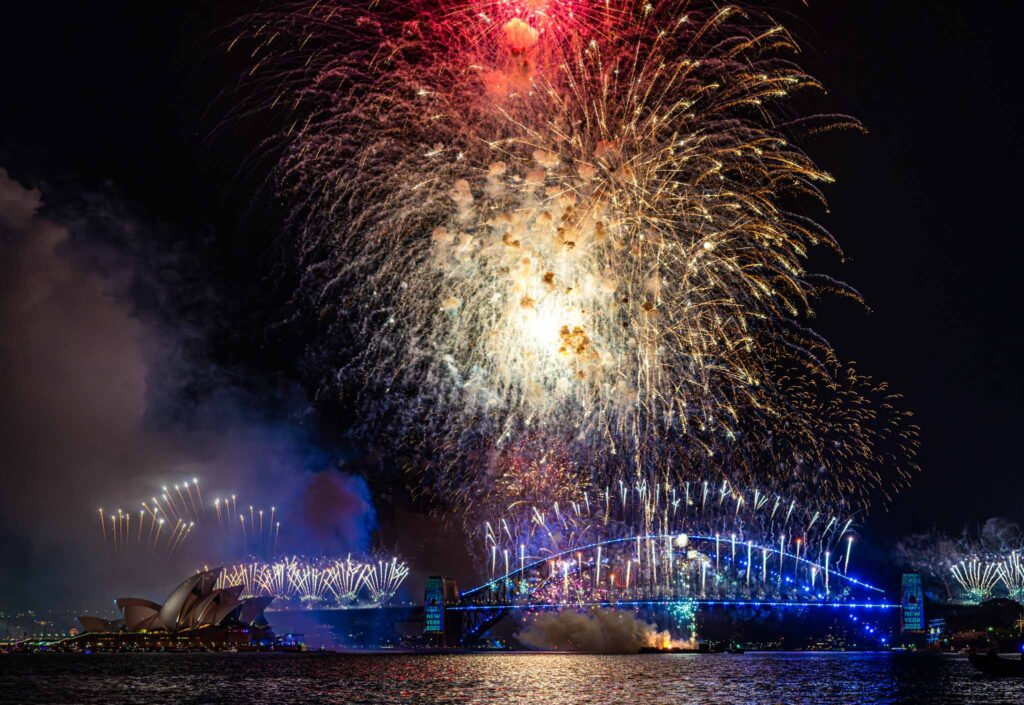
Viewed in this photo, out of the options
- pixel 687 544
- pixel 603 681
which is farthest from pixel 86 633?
pixel 603 681

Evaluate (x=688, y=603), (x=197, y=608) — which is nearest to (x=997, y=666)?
(x=688, y=603)

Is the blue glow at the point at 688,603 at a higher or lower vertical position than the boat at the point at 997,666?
higher

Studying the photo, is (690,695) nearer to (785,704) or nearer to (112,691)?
(785,704)

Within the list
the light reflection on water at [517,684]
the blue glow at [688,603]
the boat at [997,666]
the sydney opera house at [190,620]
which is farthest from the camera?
the sydney opera house at [190,620]

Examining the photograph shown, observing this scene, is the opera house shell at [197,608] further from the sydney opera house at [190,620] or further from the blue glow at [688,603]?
the blue glow at [688,603]

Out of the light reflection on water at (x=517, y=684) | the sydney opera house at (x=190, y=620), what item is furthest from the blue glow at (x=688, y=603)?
the sydney opera house at (x=190, y=620)

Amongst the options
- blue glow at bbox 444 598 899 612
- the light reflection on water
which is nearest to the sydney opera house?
blue glow at bbox 444 598 899 612

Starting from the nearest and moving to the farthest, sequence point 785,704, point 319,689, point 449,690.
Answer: point 785,704 → point 449,690 → point 319,689

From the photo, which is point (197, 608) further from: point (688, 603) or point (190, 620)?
point (688, 603)
